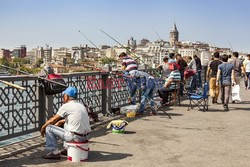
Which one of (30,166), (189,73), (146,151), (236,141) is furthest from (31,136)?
(189,73)

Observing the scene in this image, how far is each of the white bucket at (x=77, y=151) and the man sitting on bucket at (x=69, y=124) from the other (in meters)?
0.08

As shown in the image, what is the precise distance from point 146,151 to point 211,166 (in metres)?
1.25

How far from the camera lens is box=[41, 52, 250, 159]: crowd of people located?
18.5 ft

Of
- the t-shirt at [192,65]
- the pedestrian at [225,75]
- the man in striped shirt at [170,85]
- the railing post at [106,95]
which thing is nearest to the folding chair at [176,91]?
the man in striped shirt at [170,85]

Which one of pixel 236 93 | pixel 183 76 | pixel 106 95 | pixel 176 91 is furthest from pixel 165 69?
pixel 106 95

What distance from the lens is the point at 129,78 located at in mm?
10820

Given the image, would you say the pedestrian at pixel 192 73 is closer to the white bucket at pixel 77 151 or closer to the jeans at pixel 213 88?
the jeans at pixel 213 88

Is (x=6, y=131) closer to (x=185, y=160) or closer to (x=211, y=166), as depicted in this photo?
(x=185, y=160)

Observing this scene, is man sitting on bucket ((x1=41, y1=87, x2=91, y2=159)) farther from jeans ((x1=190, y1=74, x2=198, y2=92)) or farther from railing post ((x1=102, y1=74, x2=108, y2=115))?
jeans ((x1=190, y1=74, x2=198, y2=92))

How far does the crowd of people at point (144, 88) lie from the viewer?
564 centimetres

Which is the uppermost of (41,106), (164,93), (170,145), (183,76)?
(183,76)

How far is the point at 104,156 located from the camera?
6.10m

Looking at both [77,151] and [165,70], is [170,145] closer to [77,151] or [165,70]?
[77,151]

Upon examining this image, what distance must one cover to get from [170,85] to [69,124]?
732 cm
